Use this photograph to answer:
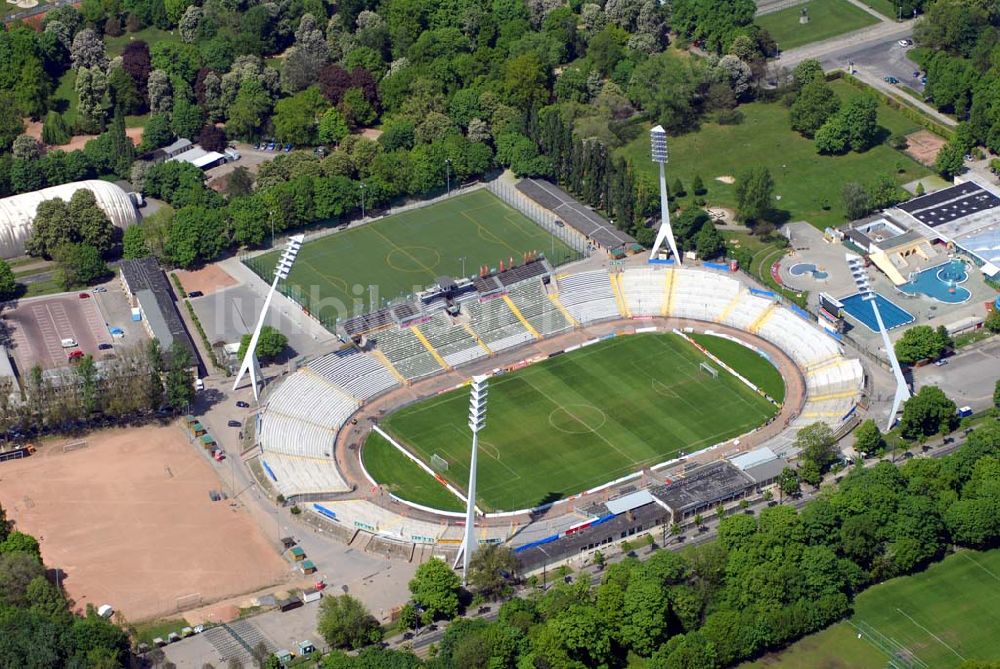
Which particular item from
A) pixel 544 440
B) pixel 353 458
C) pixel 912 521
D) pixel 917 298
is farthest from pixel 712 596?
pixel 917 298

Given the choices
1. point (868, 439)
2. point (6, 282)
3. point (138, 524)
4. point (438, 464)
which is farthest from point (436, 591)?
point (6, 282)

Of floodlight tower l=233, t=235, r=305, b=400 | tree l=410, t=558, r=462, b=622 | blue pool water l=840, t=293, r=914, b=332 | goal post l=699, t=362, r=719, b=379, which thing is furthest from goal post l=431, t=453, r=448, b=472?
blue pool water l=840, t=293, r=914, b=332

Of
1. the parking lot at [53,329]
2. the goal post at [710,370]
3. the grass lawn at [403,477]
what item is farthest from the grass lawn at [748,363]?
the parking lot at [53,329]

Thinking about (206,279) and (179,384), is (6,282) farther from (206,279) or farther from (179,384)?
(179,384)

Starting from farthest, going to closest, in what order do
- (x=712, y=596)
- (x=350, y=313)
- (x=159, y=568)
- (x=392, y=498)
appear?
(x=350, y=313) < (x=392, y=498) < (x=159, y=568) < (x=712, y=596)

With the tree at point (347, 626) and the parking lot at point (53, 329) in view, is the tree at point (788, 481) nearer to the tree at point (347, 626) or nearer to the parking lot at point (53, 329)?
the tree at point (347, 626)

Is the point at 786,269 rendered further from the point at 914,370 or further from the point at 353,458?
the point at 353,458
